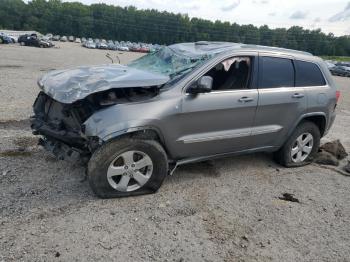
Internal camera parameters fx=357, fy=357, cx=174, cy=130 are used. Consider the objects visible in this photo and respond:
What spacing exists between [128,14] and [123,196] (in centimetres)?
12694

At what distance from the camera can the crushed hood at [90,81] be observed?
3.96 metres

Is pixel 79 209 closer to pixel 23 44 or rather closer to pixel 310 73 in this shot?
pixel 310 73

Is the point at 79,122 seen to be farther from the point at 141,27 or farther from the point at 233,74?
the point at 141,27

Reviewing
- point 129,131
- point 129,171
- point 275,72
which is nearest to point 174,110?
point 129,131

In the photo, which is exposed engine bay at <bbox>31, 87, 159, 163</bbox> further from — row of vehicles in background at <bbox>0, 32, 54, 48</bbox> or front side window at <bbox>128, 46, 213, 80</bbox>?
row of vehicles in background at <bbox>0, 32, 54, 48</bbox>

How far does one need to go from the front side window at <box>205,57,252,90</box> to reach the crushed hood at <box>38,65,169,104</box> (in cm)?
77

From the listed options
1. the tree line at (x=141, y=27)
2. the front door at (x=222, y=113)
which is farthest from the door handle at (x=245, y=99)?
the tree line at (x=141, y=27)

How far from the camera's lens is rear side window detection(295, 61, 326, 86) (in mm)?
5441

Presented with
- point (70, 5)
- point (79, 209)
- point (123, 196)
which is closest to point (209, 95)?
point (123, 196)

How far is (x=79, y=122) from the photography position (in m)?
4.12

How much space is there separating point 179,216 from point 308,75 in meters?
3.17

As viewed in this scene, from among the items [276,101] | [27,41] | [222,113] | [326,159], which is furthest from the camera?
[27,41]

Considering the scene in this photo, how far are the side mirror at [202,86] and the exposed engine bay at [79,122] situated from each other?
0.44 metres

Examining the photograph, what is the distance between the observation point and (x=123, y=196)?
4.20 metres
